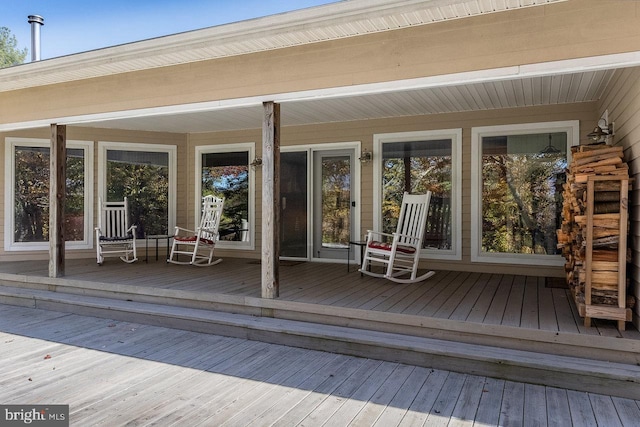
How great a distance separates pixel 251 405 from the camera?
2518 millimetres

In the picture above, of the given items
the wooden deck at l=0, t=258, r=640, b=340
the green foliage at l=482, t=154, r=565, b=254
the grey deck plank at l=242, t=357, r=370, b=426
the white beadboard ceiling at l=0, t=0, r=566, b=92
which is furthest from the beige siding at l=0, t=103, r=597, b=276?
the grey deck plank at l=242, t=357, r=370, b=426

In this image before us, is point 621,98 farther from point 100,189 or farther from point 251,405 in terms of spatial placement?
point 100,189

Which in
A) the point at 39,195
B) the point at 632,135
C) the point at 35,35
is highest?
the point at 35,35

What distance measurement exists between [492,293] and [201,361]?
2750mm

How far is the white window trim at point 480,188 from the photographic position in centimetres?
512

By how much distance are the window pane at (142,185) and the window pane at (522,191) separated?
5016 millimetres

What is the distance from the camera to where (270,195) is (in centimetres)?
390

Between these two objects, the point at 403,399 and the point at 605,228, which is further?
the point at 605,228

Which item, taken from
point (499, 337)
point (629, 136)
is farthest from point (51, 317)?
point (629, 136)

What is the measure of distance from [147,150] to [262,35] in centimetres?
432

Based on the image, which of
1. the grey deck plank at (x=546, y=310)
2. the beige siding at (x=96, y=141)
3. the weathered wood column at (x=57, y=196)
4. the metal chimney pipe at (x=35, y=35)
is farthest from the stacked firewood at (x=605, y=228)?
the metal chimney pipe at (x=35, y=35)

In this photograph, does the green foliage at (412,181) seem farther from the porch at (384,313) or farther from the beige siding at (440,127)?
the porch at (384,313)

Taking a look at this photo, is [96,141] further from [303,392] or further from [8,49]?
[8,49]

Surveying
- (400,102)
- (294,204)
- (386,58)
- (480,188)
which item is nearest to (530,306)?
(480,188)
